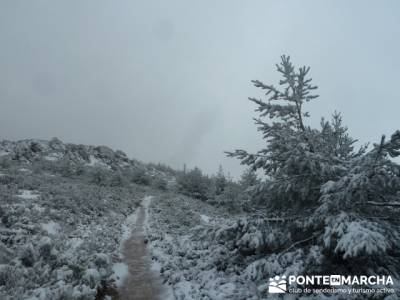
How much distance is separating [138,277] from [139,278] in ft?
0.33

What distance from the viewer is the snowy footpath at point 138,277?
7418mm

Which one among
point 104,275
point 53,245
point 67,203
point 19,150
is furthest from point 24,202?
point 19,150

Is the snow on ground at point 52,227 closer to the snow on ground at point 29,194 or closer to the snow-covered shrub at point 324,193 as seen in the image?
the snow on ground at point 29,194

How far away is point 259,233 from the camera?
6848mm

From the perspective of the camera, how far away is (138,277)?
8.78 metres

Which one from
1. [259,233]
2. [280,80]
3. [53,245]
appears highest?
[280,80]

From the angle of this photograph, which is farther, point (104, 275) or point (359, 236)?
point (104, 275)

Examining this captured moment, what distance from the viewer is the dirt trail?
7.41 metres

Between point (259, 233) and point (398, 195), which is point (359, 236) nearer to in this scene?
point (259, 233)

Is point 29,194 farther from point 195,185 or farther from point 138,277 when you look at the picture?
point 195,185

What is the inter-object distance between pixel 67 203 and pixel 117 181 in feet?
67.8

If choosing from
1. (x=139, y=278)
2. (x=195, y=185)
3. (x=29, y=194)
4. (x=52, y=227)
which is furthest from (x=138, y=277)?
(x=195, y=185)

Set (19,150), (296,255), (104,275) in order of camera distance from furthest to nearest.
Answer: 1. (19,150)
2. (104,275)
3. (296,255)
